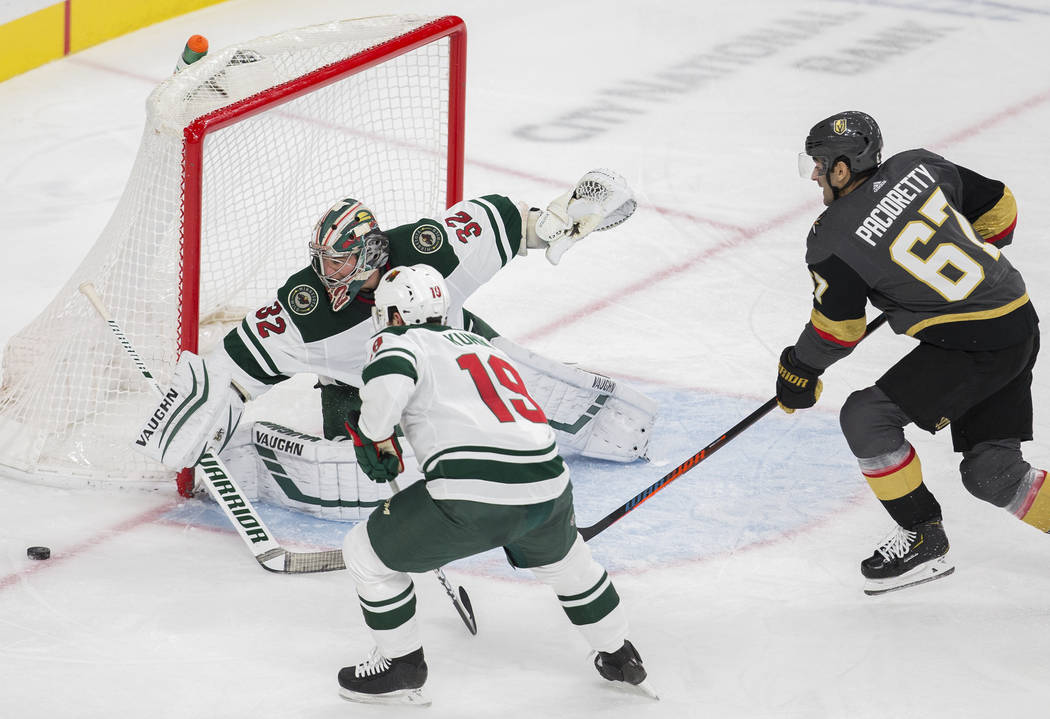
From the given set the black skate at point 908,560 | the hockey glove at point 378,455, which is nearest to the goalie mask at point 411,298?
the hockey glove at point 378,455

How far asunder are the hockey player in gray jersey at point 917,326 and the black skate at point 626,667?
663 mm

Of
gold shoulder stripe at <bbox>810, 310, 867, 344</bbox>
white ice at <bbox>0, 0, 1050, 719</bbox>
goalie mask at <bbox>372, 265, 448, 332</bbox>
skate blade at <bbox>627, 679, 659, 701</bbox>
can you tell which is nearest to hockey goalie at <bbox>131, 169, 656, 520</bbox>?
white ice at <bbox>0, 0, 1050, 719</bbox>

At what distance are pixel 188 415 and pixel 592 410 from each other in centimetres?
106

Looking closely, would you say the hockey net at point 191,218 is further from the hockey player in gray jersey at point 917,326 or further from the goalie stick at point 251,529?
the hockey player in gray jersey at point 917,326

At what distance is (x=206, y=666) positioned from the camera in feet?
10.7

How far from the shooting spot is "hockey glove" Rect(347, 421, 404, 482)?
299cm

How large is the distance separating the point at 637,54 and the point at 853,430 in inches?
161

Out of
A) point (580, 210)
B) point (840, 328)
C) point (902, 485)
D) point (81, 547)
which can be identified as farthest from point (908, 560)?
point (81, 547)

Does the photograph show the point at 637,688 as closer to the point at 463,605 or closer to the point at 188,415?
the point at 463,605

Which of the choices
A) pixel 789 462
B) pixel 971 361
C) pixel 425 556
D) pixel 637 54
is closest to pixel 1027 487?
pixel 971 361

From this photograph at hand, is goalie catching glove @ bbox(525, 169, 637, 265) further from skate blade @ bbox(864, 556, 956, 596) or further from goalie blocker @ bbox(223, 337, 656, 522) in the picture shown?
skate blade @ bbox(864, 556, 956, 596)

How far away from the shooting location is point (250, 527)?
3.67m

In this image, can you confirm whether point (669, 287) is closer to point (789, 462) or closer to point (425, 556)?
point (789, 462)

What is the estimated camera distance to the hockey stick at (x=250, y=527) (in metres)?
3.60
